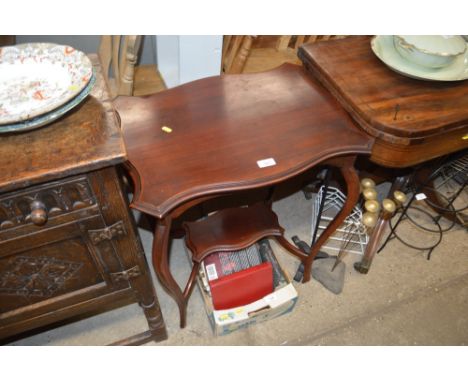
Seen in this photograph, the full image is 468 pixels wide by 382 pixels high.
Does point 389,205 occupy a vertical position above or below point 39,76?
below

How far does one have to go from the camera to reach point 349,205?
3.93 ft

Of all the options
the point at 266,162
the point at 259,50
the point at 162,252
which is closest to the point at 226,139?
the point at 266,162

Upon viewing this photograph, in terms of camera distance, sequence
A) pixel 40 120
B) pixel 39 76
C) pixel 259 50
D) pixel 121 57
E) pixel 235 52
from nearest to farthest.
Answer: pixel 40 120
pixel 39 76
pixel 121 57
pixel 235 52
pixel 259 50

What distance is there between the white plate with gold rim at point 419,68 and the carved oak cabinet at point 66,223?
91 centimetres

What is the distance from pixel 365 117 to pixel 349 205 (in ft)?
0.94

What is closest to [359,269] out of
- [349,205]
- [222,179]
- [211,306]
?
[349,205]

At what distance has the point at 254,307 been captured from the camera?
1333mm

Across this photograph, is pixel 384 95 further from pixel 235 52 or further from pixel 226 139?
pixel 235 52

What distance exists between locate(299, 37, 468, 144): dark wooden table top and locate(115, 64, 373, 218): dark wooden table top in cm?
5

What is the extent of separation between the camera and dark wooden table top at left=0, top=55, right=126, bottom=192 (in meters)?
0.73

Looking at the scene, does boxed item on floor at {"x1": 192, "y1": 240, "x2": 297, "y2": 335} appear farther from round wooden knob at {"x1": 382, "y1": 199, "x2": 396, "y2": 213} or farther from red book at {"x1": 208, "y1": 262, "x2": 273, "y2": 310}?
round wooden knob at {"x1": 382, "y1": 199, "x2": 396, "y2": 213}

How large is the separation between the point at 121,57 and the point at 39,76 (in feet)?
2.76

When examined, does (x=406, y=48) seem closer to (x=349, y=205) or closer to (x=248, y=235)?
(x=349, y=205)

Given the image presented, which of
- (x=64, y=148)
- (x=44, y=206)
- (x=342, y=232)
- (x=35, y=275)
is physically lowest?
(x=342, y=232)
